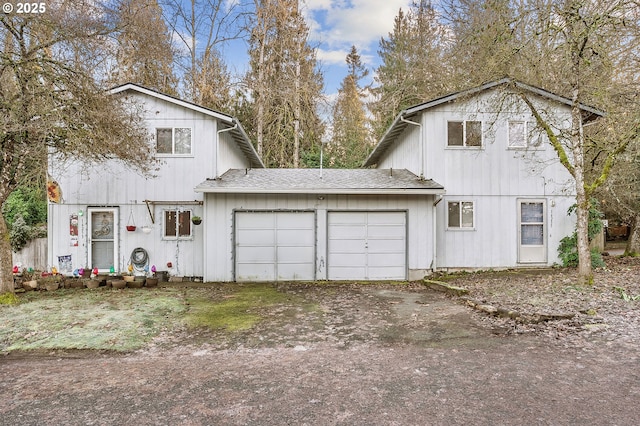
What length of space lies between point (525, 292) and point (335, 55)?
64.2 feet

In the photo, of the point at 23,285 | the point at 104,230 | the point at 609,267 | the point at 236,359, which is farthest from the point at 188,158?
the point at 609,267

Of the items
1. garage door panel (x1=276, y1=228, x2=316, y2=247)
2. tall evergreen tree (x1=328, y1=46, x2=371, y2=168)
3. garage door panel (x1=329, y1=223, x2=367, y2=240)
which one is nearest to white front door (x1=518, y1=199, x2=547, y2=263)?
garage door panel (x1=329, y1=223, x2=367, y2=240)

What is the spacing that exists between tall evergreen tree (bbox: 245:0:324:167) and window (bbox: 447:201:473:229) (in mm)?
10367

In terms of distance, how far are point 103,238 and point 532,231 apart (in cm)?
1211

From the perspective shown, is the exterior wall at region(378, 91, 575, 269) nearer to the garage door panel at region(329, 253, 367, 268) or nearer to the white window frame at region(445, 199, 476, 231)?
the white window frame at region(445, 199, 476, 231)

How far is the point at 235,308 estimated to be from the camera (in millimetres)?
7168

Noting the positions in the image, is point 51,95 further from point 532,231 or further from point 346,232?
point 532,231

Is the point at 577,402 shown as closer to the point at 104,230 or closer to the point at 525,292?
the point at 525,292

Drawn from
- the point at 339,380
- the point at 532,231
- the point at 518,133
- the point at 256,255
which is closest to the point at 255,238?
the point at 256,255

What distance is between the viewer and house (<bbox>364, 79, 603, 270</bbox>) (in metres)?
10.9

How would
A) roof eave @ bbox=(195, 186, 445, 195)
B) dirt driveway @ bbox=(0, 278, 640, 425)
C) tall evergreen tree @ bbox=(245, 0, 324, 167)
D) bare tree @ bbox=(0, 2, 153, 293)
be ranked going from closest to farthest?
dirt driveway @ bbox=(0, 278, 640, 425) → bare tree @ bbox=(0, 2, 153, 293) → roof eave @ bbox=(195, 186, 445, 195) → tall evergreen tree @ bbox=(245, 0, 324, 167)

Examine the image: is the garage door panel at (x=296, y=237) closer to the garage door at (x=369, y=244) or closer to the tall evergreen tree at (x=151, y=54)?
the garage door at (x=369, y=244)

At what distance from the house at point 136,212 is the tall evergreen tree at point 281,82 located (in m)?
8.93

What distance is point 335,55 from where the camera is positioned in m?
23.3
